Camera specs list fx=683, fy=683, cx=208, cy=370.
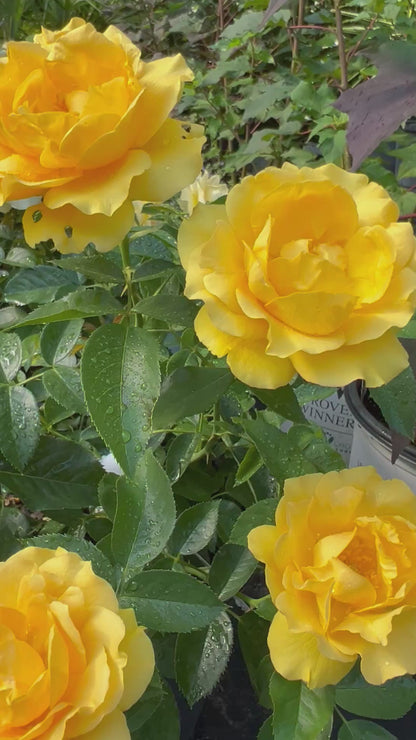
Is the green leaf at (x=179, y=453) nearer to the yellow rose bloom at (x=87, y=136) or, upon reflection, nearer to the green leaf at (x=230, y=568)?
the green leaf at (x=230, y=568)

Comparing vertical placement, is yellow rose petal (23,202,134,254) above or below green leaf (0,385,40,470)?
above

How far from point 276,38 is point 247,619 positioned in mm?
1330

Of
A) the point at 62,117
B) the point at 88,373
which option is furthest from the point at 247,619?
the point at 62,117

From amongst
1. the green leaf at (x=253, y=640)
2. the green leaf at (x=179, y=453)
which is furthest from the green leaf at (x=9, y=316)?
the green leaf at (x=253, y=640)

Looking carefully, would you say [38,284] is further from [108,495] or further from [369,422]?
[369,422]

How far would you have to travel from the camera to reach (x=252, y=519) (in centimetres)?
37

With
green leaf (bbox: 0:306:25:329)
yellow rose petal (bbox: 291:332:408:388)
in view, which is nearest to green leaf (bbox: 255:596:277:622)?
yellow rose petal (bbox: 291:332:408:388)

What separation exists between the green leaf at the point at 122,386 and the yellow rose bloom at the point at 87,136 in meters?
0.06

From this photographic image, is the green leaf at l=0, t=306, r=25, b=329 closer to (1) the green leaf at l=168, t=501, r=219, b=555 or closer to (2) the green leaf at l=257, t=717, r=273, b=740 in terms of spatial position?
(1) the green leaf at l=168, t=501, r=219, b=555

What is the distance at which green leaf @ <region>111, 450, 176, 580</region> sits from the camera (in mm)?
348

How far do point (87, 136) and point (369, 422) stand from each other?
1.44ft

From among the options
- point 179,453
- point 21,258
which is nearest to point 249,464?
point 179,453

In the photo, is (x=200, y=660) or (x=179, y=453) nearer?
(x=200, y=660)

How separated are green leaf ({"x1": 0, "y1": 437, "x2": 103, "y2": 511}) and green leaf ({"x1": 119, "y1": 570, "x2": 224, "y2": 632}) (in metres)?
0.13
